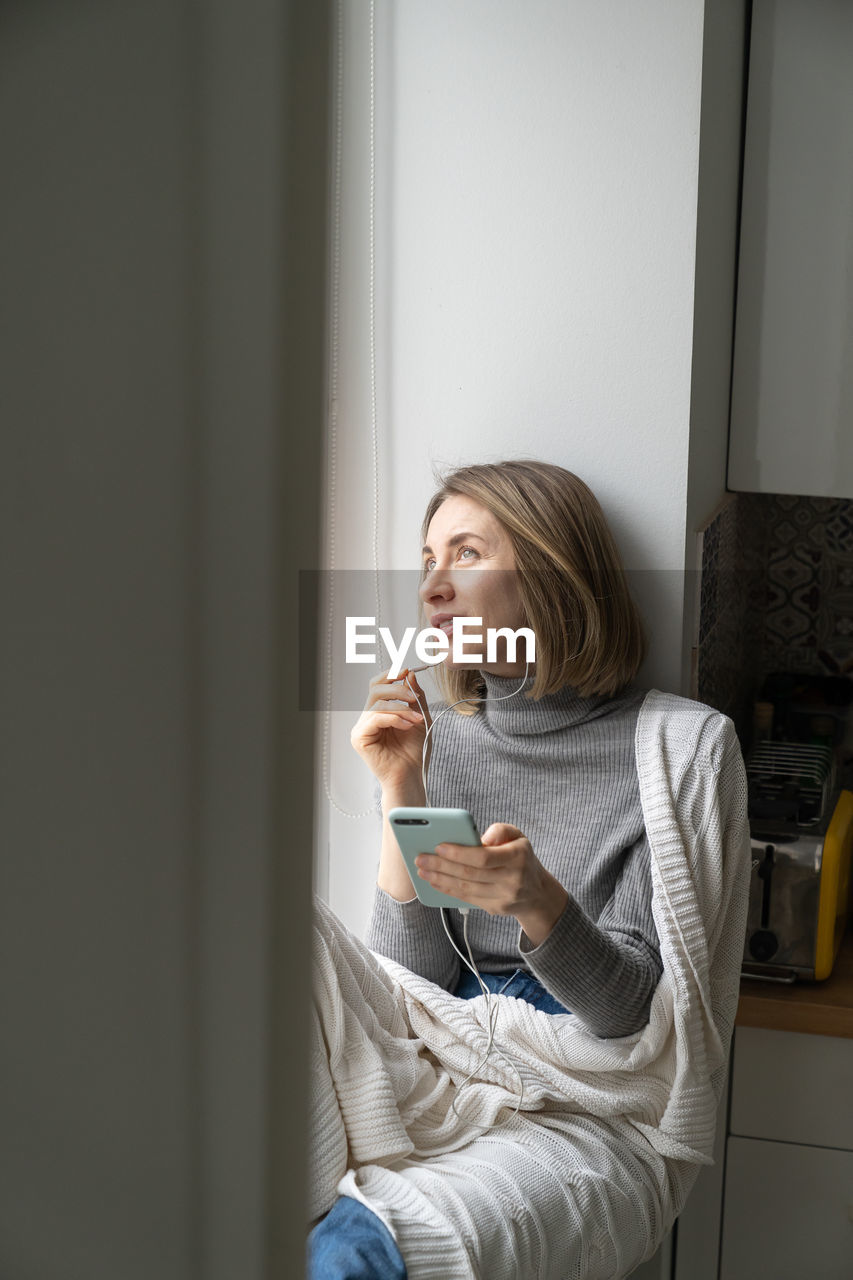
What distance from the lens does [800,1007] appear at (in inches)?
56.2

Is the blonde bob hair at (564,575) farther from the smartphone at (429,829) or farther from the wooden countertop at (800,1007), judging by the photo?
the wooden countertop at (800,1007)

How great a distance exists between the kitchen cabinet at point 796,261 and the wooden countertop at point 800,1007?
64cm

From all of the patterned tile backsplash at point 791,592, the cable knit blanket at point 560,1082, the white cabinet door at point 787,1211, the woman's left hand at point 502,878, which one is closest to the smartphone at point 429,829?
the woman's left hand at point 502,878

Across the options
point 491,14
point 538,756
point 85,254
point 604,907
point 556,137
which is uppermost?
point 491,14

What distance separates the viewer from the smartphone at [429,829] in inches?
42.1

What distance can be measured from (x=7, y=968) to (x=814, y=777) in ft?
5.07

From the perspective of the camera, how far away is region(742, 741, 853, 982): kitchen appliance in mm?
1437

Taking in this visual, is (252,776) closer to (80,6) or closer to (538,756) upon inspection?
(80,6)

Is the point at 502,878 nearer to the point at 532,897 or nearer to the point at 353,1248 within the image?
the point at 532,897

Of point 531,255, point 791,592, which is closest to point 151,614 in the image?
point 531,255

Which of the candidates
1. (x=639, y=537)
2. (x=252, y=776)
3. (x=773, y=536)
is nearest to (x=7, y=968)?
(x=252, y=776)

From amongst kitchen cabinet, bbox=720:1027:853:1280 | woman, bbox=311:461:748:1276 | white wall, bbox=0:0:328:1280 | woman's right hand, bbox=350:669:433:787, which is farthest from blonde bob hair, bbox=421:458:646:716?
white wall, bbox=0:0:328:1280

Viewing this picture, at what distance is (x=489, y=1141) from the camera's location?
1.13 m

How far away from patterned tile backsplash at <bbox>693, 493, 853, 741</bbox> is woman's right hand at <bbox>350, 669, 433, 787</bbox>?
657 millimetres
